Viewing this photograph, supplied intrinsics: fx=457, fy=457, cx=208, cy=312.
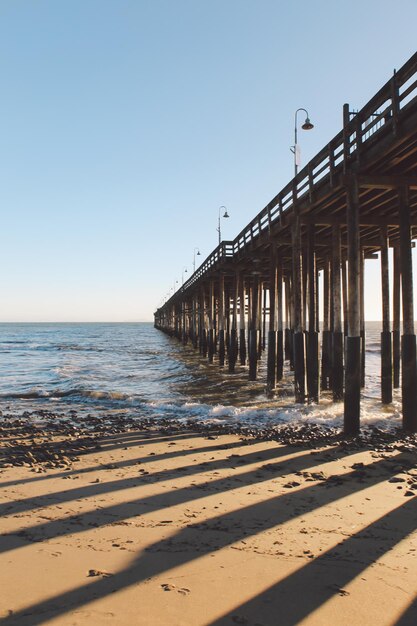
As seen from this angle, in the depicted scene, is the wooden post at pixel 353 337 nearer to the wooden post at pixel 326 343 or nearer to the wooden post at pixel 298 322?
the wooden post at pixel 298 322

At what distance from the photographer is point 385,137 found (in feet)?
27.6

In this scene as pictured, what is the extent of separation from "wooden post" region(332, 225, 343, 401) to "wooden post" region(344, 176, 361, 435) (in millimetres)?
3476

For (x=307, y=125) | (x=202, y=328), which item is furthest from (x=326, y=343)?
(x=202, y=328)

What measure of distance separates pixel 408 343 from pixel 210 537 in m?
6.47

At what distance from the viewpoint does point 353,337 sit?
371 inches

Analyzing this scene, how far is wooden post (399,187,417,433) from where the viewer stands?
926 centimetres

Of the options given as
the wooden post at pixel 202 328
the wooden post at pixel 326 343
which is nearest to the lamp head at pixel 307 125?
the wooden post at pixel 326 343

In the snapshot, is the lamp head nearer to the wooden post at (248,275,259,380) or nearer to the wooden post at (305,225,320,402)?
the wooden post at (305,225,320,402)

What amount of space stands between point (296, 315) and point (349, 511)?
8391 millimetres

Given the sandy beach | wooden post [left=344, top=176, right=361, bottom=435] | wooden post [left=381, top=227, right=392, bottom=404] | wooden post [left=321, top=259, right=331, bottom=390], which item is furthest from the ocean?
the sandy beach

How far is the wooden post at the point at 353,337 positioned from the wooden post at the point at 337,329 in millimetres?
3476

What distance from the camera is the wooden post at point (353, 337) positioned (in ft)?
30.5

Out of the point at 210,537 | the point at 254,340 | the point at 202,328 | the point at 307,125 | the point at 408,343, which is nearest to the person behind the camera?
the point at 210,537

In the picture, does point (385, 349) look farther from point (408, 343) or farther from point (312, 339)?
point (408, 343)
